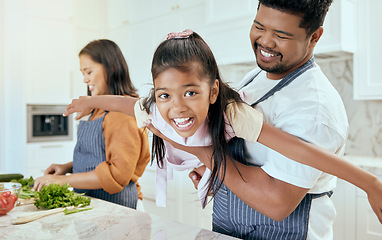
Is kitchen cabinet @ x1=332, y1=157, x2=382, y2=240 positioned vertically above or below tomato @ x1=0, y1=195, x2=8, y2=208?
below

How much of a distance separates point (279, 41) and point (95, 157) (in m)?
1.05

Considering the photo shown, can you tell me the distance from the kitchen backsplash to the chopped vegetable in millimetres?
2200

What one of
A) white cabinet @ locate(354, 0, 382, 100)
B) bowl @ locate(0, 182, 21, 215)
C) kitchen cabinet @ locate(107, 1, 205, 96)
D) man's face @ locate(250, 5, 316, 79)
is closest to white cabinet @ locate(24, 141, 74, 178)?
kitchen cabinet @ locate(107, 1, 205, 96)

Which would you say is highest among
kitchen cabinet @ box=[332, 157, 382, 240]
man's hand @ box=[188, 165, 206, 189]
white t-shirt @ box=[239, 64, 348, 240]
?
white t-shirt @ box=[239, 64, 348, 240]

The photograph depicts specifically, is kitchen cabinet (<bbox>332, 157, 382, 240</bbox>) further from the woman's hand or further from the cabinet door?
the cabinet door

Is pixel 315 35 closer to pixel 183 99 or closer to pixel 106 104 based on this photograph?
pixel 183 99

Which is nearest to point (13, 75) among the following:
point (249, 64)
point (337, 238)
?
point (249, 64)

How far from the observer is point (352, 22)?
2512 mm

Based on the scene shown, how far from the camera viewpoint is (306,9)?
0.92 metres

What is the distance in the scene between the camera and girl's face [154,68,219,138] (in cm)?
92

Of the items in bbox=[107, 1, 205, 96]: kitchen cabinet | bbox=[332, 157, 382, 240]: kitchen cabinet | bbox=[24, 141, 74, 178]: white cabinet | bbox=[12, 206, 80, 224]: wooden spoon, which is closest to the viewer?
bbox=[12, 206, 80, 224]: wooden spoon

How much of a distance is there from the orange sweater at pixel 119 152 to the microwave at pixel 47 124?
2.49m

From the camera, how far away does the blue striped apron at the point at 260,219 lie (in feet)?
3.38

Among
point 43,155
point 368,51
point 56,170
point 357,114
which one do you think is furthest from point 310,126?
point 43,155
